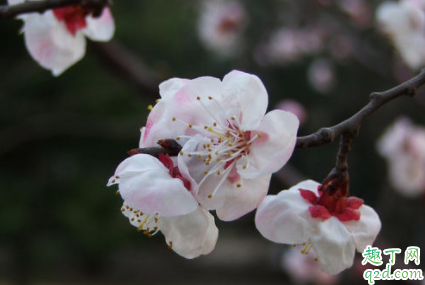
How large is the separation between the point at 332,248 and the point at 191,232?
190mm

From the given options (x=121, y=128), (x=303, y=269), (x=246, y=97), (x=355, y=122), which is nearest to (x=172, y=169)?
(x=246, y=97)

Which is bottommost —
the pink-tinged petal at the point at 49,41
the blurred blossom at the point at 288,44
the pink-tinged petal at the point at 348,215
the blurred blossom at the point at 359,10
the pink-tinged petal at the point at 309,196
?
the blurred blossom at the point at 288,44

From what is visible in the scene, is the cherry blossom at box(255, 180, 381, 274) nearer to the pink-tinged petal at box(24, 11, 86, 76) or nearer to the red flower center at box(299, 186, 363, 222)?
the red flower center at box(299, 186, 363, 222)

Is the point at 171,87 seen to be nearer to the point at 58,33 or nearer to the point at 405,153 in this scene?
the point at 58,33

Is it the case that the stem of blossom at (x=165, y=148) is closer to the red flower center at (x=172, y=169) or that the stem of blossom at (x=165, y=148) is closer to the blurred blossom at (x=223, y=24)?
the red flower center at (x=172, y=169)

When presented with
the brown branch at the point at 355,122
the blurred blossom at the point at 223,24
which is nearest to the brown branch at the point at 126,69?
the brown branch at the point at 355,122

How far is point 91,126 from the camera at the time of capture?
3.83 metres

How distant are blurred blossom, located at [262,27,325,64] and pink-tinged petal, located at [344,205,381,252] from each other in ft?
12.2

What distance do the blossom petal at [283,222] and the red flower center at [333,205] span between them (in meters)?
0.02

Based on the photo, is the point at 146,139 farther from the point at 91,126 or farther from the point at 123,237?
the point at 123,237

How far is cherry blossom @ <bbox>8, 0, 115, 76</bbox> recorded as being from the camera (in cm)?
93

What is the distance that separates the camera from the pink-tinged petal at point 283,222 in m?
0.64

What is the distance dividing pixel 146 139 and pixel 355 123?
0.26m

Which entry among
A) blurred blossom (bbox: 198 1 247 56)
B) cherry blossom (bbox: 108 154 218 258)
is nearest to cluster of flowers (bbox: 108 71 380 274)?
cherry blossom (bbox: 108 154 218 258)
